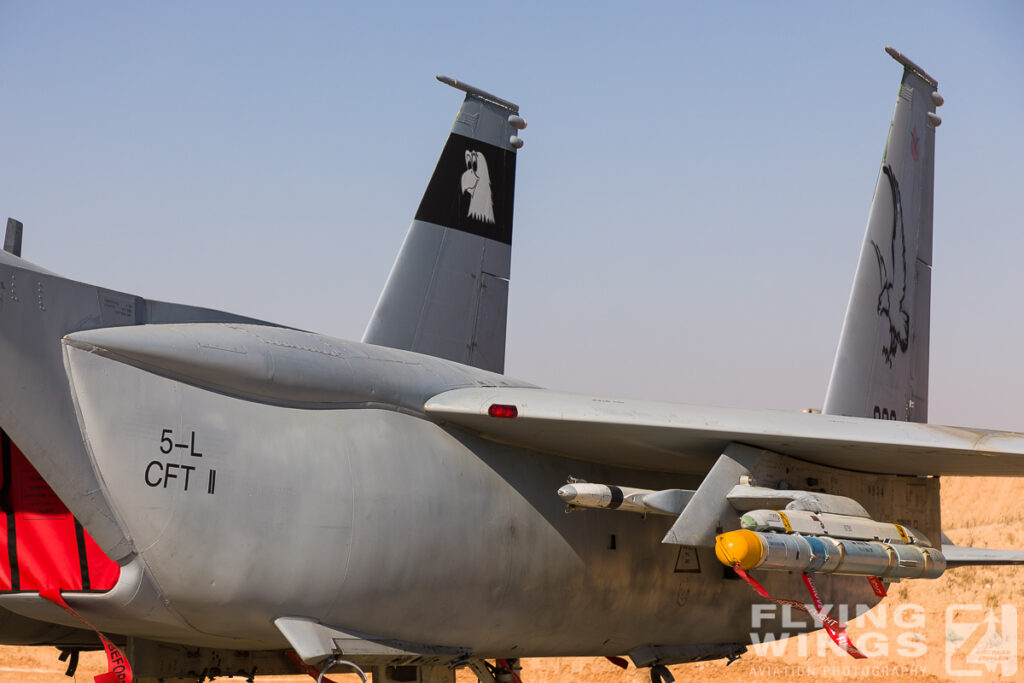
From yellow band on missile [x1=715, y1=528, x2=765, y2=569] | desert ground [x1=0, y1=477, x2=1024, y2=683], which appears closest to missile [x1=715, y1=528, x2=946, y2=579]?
yellow band on missile [x1=715, y1=528, x2=765, y2=569]

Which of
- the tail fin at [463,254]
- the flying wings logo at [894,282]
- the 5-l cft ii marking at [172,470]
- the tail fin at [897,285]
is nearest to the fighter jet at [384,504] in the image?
the 5-l cft ii marking at [172,470]

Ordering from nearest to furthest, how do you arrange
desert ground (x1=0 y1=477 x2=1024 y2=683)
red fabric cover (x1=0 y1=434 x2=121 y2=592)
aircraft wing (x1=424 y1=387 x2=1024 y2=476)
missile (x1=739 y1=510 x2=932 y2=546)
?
red fabric cover (x1=0 y1=434 x2=121 y2=592) < missile (x1=739 y1=510 x2=932 y2=546) < aircraft wing (x1=424 y1=387 x2=1024 y2=476) < desert ground (x1=0 y1=477 x2=1024 y2=683)

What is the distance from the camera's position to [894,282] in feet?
44.4

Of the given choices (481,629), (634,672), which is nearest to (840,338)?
(481,629)

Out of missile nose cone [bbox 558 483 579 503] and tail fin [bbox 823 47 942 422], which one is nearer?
missile nose cone [bbox 558 483 579 503]

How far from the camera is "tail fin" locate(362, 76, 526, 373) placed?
12.7 m

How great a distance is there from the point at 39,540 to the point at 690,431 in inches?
202

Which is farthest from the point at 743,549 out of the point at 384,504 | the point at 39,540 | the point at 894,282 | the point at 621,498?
the point at 894,282

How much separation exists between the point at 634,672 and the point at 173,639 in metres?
15.3

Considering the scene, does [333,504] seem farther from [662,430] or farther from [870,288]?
[870,288]

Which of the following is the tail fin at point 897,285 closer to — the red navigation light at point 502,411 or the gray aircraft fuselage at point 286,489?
the gray aircraft fuselage at point 286,489

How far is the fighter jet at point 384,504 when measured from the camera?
7012 mm

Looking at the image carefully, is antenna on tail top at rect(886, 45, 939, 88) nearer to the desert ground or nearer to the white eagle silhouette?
the white eagle silhouette

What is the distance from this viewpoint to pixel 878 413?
13023 millimetres
